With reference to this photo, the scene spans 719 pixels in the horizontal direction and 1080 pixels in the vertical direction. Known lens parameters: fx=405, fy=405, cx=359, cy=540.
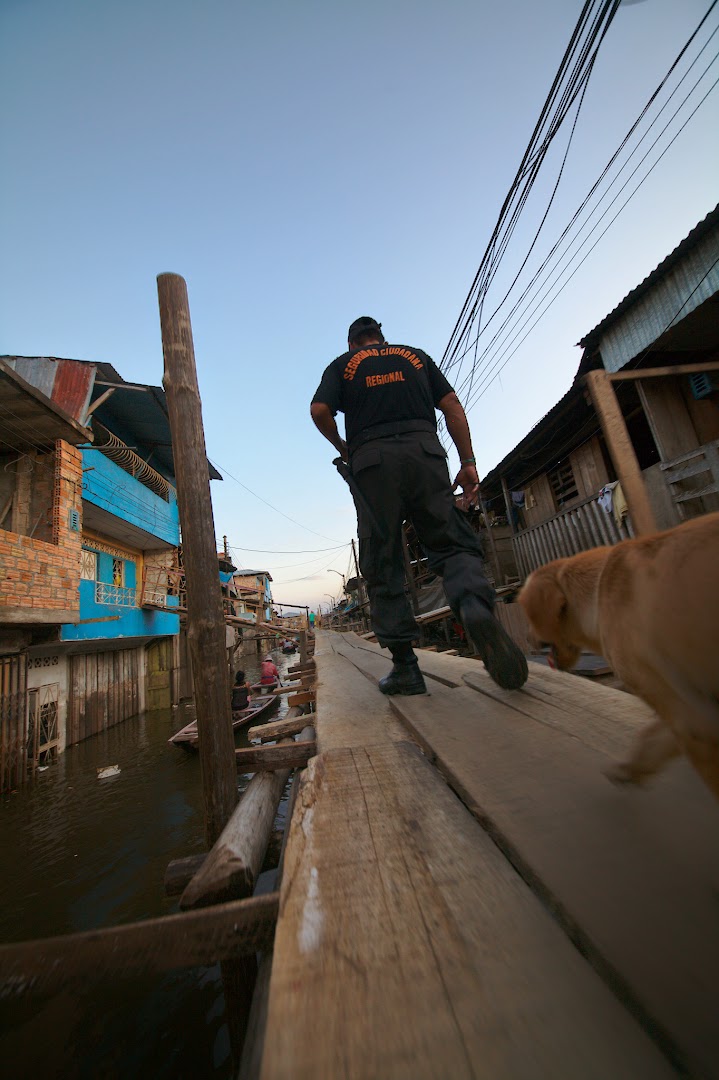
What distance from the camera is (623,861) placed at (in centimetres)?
74

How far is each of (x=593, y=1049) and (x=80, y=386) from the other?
1380 cm

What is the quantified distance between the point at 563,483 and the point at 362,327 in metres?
8.24

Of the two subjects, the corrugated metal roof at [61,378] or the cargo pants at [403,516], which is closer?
the cargo pants at [403,516]

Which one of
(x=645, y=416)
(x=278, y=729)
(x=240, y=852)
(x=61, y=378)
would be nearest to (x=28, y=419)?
(x=61, y=378)

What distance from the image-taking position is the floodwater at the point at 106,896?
263cm

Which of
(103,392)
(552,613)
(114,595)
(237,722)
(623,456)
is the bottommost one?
(237,722)

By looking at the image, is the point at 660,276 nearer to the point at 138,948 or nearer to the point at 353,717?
the point at 353,717

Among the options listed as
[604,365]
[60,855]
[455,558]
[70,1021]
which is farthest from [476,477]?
[60,855]

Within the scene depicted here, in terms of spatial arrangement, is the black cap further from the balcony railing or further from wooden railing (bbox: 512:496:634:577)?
the balcony railing

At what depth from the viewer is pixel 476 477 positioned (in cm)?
247

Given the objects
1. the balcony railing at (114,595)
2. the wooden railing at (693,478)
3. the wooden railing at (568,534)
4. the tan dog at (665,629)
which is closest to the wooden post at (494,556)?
the wooden railing at (568,534)

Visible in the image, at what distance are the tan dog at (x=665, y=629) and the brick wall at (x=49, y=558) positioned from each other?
9236 millimetres

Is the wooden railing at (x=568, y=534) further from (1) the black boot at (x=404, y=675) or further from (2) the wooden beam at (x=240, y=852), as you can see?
(2) the wooden beam at (x=240, y=852)

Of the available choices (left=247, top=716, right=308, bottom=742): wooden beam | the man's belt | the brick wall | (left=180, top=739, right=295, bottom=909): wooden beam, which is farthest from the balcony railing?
the man's belt
